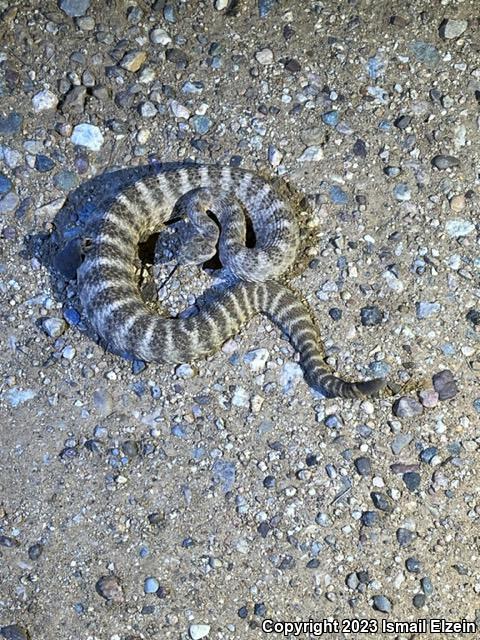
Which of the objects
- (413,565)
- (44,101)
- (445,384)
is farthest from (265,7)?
(413,565)

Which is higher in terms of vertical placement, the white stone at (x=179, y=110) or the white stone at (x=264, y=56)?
the white stone at (x=264, y=56)

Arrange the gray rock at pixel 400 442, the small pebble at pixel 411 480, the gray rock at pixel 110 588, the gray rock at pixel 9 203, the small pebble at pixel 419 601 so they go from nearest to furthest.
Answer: the small pebble at pixel 419 601
the gray rock at pixel 110 588
the small pebble at pixel 411 480
the gray rock at pixel 400 442
the gray rock at pixel 9 203

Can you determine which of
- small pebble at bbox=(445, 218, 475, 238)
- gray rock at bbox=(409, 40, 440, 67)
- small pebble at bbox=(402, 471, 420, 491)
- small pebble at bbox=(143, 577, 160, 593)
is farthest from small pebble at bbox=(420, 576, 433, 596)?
gray rock at bbox=(409, 40, 440, 67)

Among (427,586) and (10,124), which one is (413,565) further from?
(10,124)

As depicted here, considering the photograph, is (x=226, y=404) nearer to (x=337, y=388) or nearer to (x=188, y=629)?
(x=337, y=388)

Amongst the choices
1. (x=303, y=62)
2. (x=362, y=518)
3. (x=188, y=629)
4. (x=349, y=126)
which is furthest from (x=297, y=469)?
(x=303, y=62)

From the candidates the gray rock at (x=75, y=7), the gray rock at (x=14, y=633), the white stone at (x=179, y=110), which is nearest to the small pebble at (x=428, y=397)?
the white stone at (x=179, y=110)

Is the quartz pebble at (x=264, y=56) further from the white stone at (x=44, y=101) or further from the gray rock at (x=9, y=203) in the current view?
the gray rock at (x=9, y=203)
